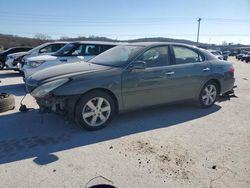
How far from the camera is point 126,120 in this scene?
548cm

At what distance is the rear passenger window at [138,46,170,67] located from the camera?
17.8 feet

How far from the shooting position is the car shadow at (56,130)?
12.9ft

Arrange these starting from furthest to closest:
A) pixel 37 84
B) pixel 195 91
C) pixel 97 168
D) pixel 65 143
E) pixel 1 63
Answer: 1. pixel 1 63
2. pixel 195 91
3. pixel 37 84
4. pixel 65 143
5. pixel 97 168

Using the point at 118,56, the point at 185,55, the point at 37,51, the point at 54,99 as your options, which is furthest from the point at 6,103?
the point at 37,51

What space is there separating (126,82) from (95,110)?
0.79m

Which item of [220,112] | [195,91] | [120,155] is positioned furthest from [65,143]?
[220,112]

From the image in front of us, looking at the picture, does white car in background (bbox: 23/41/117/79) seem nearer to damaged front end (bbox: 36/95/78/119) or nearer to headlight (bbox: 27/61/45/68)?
headlight (bbox: 27/61/45/68)

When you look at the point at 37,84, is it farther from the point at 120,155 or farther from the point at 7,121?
the point at 120,155

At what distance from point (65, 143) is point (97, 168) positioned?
1.02m

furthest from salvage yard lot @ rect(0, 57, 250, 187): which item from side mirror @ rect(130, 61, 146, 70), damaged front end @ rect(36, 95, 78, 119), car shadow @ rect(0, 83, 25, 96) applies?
car shadow @ rect(0, 83, 25, 96)

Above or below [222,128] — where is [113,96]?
above

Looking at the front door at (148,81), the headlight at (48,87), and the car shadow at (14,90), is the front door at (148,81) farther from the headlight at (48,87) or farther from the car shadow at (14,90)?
the car shadow at (14,90)

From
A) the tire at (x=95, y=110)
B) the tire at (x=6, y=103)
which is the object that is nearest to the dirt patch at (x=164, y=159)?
the tire at (x=95, y=110)

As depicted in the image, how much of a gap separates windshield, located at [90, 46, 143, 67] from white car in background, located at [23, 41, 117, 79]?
2.47 meters
